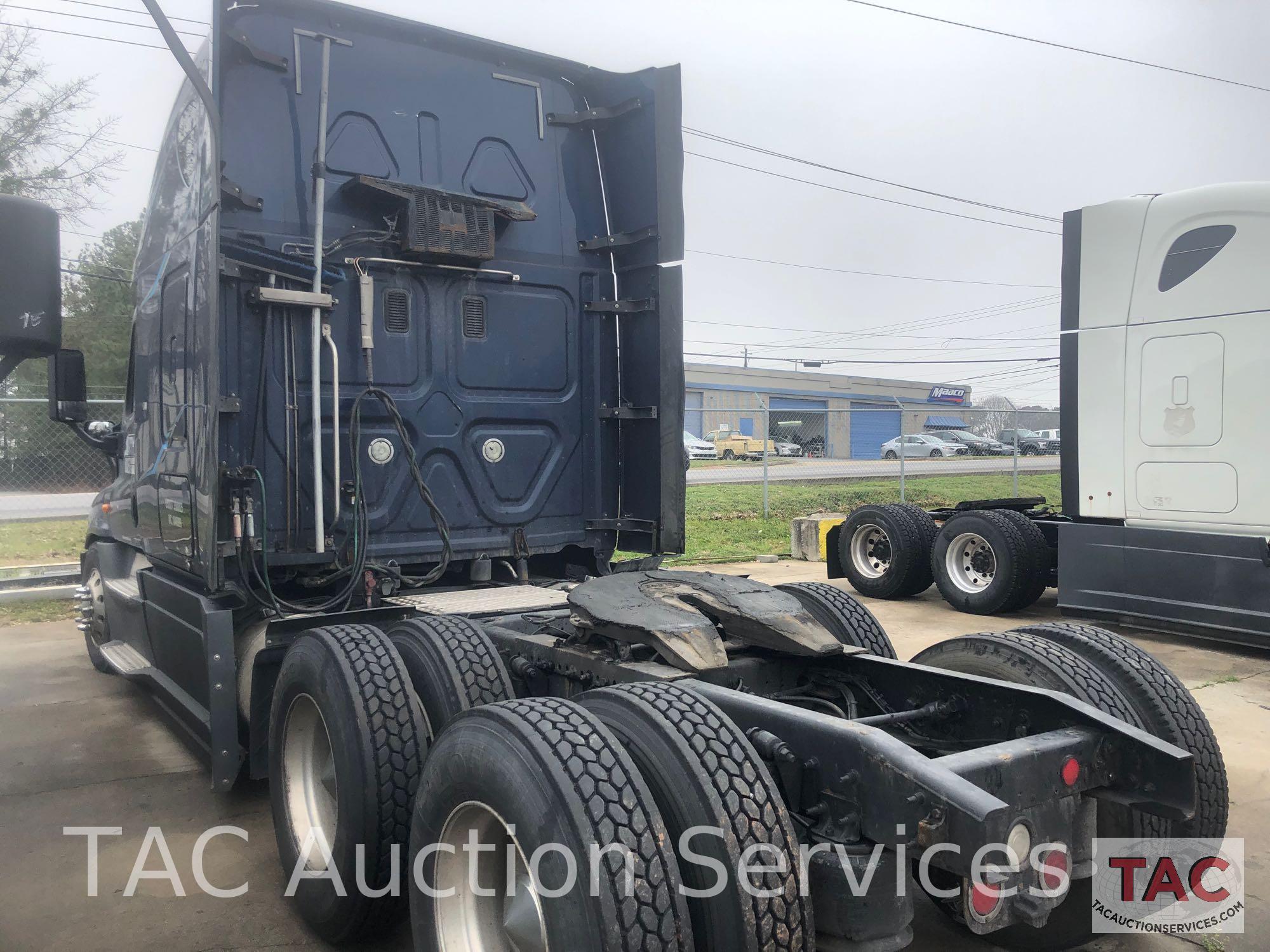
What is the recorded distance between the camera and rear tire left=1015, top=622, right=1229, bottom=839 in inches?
113

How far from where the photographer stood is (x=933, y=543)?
9.09 meters

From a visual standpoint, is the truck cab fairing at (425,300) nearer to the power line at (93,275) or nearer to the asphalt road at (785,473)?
the power line at (93,275)

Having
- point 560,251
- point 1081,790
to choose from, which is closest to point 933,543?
point 560,251

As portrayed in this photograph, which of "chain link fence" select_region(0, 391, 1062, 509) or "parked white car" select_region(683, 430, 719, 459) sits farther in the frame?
"parked white car" select_region(683, 430, 719, 459)

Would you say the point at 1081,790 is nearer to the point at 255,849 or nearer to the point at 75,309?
the point at 255,849

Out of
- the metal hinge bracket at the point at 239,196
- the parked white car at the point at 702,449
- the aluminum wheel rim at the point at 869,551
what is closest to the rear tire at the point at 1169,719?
the metal hinge bracket at the point at 239,196

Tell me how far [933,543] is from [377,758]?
23.1ft

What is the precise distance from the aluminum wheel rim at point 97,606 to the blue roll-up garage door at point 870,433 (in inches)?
1296

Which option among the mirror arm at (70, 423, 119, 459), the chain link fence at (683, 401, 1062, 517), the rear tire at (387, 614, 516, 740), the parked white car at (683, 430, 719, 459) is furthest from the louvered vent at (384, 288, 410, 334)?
the parked white car at (683, 430, 719, 459)

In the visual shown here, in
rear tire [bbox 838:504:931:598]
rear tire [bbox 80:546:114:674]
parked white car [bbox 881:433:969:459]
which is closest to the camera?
rear tire [bbox 80:546:114:674]

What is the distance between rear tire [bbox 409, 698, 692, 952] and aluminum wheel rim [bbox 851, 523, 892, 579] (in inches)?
295

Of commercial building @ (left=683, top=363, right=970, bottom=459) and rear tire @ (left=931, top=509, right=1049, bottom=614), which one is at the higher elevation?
commercial building @ (left=683, top=363, right=970, bottom=459)

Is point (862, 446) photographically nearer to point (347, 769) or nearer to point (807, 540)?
point (807, 540)

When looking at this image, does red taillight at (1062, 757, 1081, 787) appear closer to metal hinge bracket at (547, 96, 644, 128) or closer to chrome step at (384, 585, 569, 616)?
chrome step at (384, 585, 569, 616)
